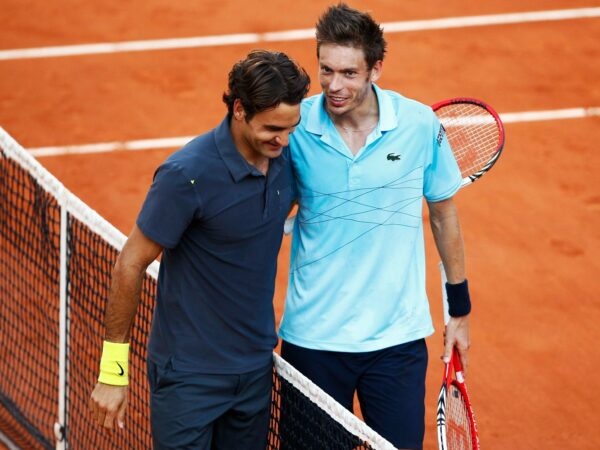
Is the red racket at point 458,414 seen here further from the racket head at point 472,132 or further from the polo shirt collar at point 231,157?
the polo shirt collar at point 231,157

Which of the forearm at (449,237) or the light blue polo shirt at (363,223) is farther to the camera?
the forearm at (449,237)

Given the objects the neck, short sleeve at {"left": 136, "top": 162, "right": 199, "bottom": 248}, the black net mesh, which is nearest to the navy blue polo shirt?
short sleeve at {"left": 136, "top": 162, "right": 199, "bottom": 248}

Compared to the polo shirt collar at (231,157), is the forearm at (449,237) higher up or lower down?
lower down

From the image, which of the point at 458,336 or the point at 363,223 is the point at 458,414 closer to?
the point at 458,336

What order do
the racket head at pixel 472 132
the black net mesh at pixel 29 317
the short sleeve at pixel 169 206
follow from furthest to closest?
the black net mesh at pixel 29 317, the racket head at pixel 472 132, the short sleeve at pixel 169 206

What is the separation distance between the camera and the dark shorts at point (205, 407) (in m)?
4.32

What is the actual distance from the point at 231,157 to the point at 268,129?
0.16m

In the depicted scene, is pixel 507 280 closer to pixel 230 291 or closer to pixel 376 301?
pixel 376 301

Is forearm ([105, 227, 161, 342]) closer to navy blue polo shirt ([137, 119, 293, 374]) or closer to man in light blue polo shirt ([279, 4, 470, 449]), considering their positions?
navy blue polo shirt ([137, 119, 293, 374])

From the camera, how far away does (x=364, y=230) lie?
15.4ft

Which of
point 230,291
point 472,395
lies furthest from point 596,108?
point 230,291

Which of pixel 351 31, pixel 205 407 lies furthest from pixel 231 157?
pixel 205 407

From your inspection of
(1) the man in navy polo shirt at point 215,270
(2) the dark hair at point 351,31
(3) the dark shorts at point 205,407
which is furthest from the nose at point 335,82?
(3) the dark shorts at point 205,407

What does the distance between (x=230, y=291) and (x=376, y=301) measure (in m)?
0.72
